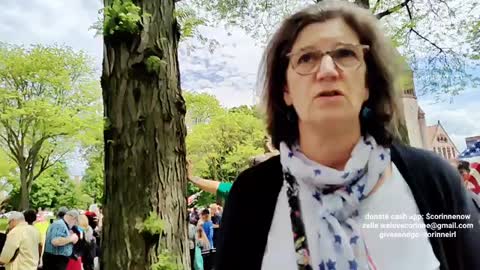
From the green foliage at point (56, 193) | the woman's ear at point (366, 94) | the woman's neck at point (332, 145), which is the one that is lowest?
the woman's neck at point (332, 145)

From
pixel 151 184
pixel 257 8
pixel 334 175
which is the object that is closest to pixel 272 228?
pixel 334 175

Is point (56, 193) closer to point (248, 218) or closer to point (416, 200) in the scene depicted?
point (248, 218)

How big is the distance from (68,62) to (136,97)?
1346 cm

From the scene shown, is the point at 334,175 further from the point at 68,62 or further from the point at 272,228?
the point at 68,62

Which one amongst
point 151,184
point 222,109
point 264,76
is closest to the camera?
point 264,76

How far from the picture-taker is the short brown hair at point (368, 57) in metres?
0.62

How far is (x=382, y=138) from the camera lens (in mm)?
623

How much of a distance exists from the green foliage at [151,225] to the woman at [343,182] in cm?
89

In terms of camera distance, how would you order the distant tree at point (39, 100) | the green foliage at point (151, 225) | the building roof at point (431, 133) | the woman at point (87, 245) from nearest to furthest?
the building roof at point (431, 133)
the green foliage at point (151, 225)
the woman at point (87, 245)
the distant tree at point (39, 100)

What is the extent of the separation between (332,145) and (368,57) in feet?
0.47

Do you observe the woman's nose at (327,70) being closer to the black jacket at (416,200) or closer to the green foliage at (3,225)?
the black jacket at (416,200)

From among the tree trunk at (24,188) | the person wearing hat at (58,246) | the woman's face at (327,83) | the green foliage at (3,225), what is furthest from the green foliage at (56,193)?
the woman's face at (327,83)

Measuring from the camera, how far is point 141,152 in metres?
1.54

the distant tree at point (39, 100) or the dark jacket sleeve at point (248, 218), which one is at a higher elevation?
the distant tree at point (39, 100)
